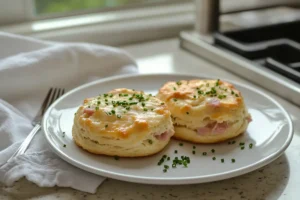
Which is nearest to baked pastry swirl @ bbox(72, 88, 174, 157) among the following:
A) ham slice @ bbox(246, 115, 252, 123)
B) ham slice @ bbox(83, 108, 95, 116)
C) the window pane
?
ham slice @ bbox(83, 108, 95, 116)

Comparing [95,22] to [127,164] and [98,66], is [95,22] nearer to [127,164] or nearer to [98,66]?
[98,66]

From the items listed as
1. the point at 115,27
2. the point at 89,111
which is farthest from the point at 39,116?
the point at 115,27

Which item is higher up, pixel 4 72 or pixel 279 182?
pixel 4 72

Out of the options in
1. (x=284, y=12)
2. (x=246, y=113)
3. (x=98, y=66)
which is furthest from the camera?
(x=284, y=12)

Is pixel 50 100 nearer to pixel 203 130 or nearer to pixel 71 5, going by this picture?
pixel 203 130

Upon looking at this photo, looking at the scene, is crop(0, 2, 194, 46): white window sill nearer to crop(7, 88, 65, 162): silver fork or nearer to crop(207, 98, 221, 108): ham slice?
crop(7, 88, 65, 162): silver fork

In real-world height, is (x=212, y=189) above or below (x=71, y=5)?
below

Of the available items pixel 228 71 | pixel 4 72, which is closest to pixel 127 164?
pixel 4 72
